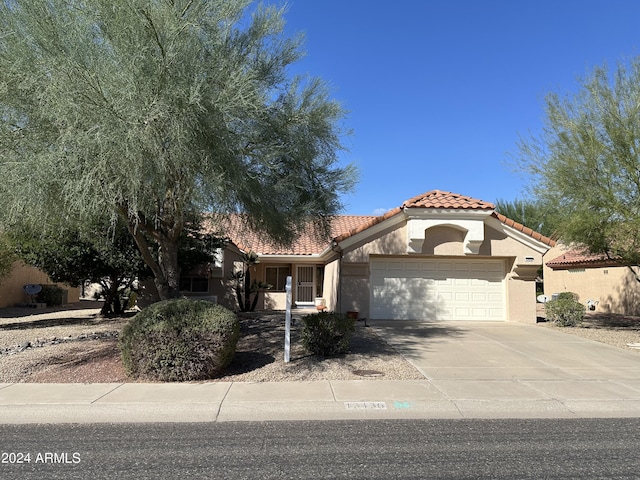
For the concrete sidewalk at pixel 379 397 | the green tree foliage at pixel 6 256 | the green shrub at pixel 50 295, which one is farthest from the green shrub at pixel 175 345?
the green shrub at pixel 50 295

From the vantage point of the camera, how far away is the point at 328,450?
5012 millimetres

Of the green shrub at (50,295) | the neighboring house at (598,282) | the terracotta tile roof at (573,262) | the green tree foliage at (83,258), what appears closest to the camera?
the green tree foliage at (83,258)

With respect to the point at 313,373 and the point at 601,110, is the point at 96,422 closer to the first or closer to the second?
the point at 313,373

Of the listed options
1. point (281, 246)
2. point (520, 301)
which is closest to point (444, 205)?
point (520, 301)

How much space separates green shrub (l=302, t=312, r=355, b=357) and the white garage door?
6.24 m

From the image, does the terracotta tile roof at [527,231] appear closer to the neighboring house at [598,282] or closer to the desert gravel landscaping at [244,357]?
the neighboring house at [598,282]

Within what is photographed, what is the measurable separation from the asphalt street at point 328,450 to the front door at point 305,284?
55.7ft

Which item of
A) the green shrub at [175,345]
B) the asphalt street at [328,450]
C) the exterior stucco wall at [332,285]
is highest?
the exterior stucco wall at [332,285]

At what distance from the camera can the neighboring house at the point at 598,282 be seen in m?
20.4

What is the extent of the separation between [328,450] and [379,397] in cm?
217

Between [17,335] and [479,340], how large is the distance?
1221cm

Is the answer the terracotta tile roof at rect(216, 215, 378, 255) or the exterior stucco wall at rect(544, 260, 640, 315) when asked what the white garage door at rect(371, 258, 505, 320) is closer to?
the terracotta tile roof at rect(216, 215, 378, 255)

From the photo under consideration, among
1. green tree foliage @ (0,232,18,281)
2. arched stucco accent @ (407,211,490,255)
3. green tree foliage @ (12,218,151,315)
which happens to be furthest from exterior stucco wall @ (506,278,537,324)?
green tree foliage @ (0,232,18,281)

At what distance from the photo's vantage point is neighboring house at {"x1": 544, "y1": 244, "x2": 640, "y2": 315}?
20.4 m
